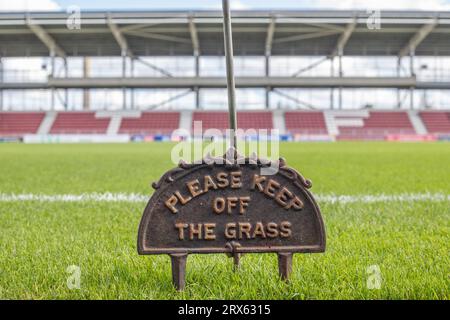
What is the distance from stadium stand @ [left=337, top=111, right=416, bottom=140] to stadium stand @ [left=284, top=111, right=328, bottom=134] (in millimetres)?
1516

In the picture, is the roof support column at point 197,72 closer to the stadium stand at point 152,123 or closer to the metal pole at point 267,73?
the stadium stand at point 152,123

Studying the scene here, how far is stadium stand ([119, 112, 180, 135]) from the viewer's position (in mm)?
31828

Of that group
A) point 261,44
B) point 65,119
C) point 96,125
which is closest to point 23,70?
point 65,119

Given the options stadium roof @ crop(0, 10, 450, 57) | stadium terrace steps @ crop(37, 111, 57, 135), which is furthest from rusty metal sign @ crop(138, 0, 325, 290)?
stadium terrace steps @ crop(37, 111, 57, 135)

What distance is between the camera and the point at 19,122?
34.0 m

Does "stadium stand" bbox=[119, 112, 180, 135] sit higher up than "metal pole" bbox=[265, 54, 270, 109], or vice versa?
"metal pole" bbox=[265, 54, 270, 109]

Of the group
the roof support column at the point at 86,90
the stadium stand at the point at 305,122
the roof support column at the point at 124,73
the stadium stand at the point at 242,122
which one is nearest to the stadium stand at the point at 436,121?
the stadium stand at the point at 242,122

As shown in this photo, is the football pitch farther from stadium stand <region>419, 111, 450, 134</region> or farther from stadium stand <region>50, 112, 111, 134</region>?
stadium stand <region>419, 111, 450, 134</region>

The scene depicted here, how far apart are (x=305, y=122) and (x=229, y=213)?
1287 inches

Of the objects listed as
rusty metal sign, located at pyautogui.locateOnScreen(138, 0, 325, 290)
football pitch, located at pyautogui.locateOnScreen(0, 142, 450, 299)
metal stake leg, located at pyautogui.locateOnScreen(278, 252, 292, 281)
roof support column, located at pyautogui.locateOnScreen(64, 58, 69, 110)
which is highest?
roof support column, located at pyautogui.locateOnScreen(64, 58, 69, 110)

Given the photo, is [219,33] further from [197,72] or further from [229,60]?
[229,60]

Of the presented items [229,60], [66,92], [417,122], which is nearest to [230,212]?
[229,60]

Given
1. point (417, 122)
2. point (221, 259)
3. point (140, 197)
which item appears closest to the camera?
point (221, 259)
